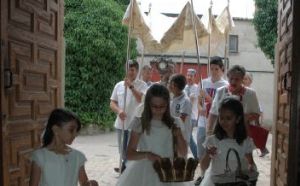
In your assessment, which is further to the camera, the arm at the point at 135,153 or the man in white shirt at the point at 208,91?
the man in white shirt at the point at 208,91

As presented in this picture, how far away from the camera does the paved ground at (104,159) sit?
7938 millimetres

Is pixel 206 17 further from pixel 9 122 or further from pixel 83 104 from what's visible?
pixel 9 122

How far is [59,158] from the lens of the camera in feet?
10.5

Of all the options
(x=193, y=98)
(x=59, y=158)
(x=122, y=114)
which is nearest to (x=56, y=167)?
(x=59, y=158)

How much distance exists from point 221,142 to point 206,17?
6669 millimetres

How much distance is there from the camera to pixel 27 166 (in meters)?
4.16

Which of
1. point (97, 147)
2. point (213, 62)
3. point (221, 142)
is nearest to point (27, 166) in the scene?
point (221, 142)

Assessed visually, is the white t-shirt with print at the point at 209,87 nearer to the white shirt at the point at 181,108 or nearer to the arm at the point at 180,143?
the white shirt at the point at 181,108

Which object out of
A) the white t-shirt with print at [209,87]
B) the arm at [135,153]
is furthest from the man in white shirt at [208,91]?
the arm at [135,153]

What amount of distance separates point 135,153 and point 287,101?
4.70ft

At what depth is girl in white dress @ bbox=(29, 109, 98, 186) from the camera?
10.4ft

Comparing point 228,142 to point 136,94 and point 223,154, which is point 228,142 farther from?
point 136,94

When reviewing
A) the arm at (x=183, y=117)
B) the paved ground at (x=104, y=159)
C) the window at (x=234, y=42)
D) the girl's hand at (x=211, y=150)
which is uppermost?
the window at (x=234, y=42)

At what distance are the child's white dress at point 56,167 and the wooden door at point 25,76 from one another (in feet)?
1.06
